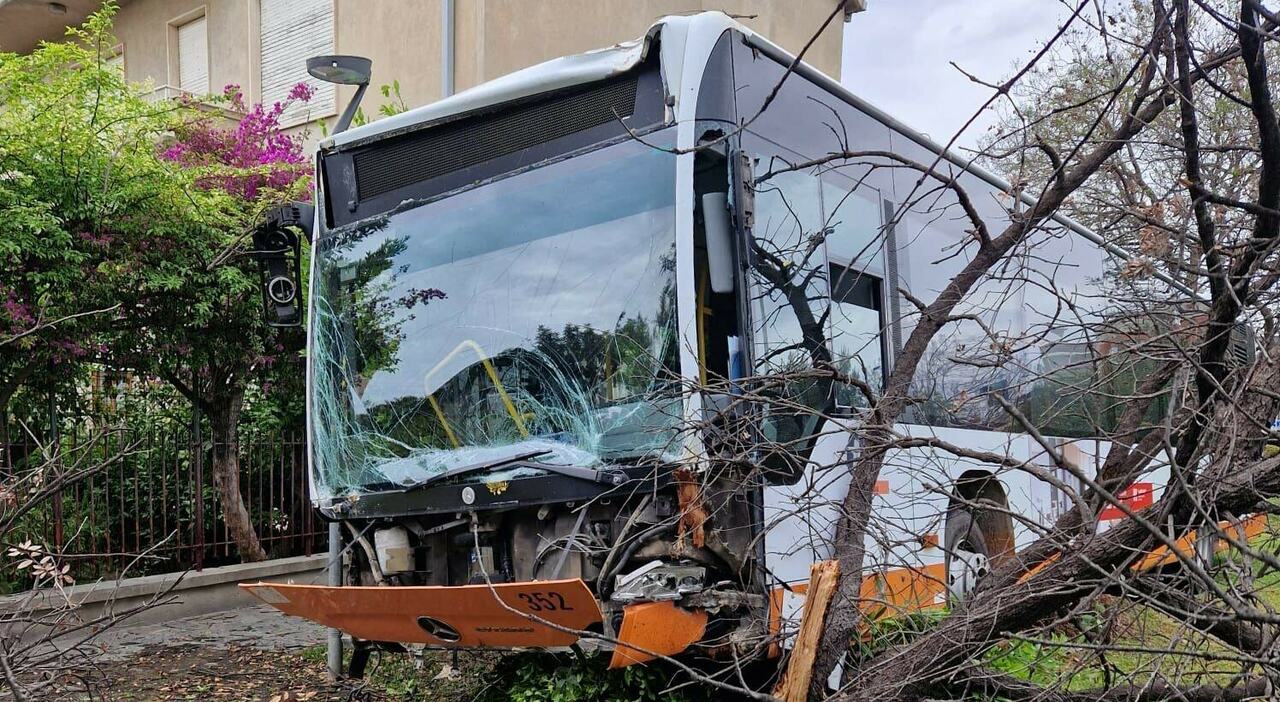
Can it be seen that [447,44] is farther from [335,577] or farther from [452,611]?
[452,611]

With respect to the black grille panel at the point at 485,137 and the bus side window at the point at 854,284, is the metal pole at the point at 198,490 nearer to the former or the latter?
the black grille panel at the point at 485,137

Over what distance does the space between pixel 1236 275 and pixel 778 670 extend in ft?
7.72

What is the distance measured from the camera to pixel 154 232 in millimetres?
8109

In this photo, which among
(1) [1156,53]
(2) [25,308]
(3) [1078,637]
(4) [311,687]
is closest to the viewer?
(1) [1156,53]

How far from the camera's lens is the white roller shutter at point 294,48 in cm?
1382

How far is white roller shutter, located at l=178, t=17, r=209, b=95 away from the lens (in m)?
15.5

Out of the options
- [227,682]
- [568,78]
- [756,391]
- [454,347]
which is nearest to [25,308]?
[227,682]

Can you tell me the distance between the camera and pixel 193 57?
51.6 ft

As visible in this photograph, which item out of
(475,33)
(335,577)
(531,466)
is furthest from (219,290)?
(531,466)

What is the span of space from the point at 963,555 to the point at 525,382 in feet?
7.97

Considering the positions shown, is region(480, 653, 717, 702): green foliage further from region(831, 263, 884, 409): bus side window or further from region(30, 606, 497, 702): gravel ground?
region(831, 263, 884, 409): bus side window

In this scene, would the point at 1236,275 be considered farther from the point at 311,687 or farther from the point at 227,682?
the point at 227,682

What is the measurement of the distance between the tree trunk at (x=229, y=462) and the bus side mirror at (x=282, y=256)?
4289 mm

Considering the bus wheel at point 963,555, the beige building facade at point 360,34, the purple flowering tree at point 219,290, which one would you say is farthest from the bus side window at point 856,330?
the beige building facade at point 360,34
